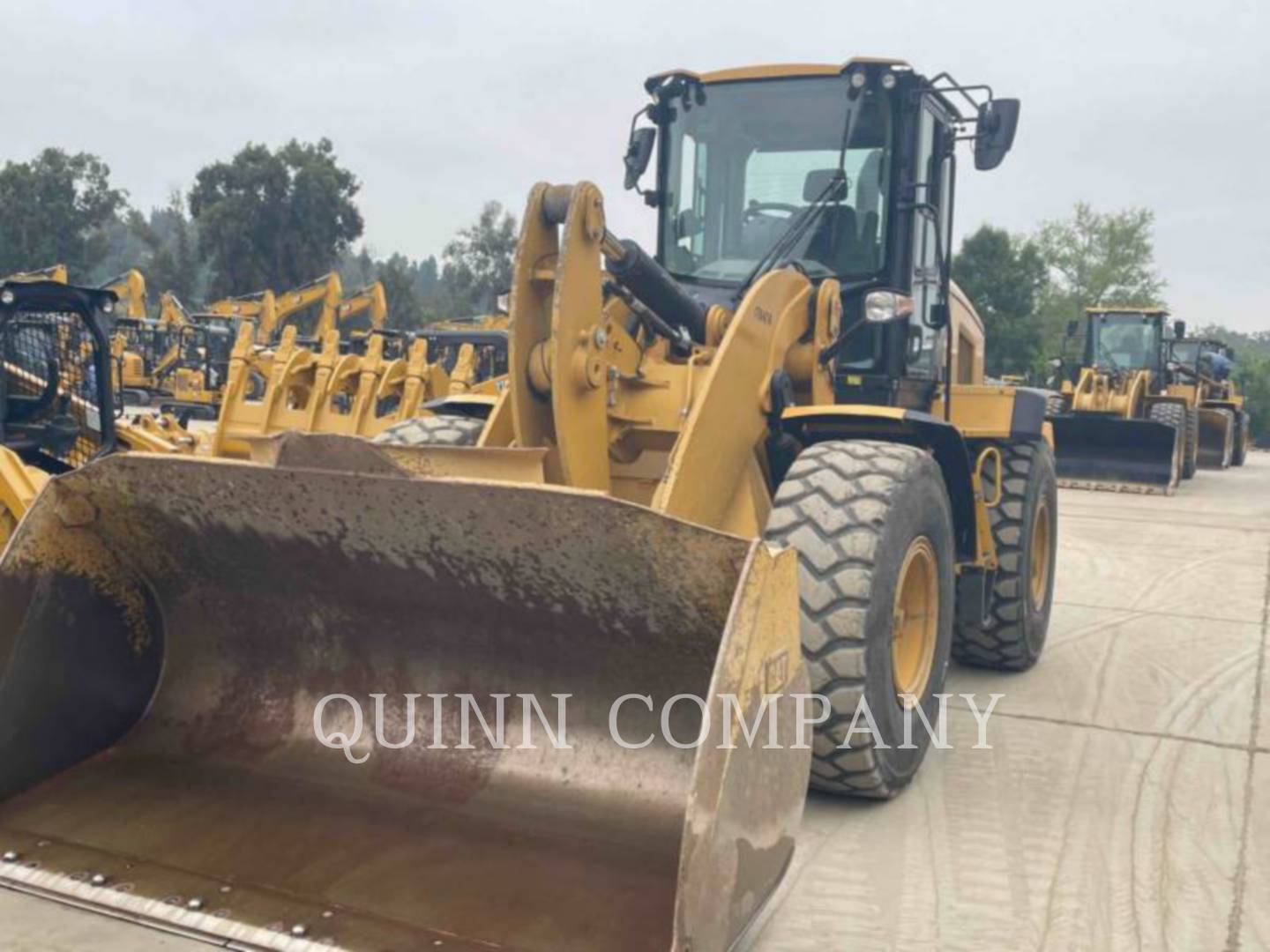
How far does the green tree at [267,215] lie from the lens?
44.2m

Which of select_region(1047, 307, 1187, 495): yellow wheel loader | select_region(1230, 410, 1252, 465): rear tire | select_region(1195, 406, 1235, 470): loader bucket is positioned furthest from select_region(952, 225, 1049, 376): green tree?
select_region(1047, 307, 1187, 495): yellow wheel loader

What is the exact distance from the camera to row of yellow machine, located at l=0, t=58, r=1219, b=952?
283 centimetres

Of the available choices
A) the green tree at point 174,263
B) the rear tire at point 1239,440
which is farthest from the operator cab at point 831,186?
the green tree at point 174,263

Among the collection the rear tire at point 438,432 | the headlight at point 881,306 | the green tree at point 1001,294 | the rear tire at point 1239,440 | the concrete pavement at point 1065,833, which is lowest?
the concrete pavement at point 1065,833

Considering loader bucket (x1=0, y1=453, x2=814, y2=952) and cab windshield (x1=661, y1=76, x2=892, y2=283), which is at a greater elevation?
cab windshield (x1=661, y1=76, x2=892, y2=283)

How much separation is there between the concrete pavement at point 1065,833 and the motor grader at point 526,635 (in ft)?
0.62

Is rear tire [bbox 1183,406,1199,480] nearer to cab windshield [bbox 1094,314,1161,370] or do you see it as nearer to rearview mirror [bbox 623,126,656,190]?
cab windshield [bbox 1094,314,1161,370]

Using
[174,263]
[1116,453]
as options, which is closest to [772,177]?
[1116,453]

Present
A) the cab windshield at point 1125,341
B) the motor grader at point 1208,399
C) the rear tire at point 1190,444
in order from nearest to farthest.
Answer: the rear tire at point 1190,444, the cab windshield at point 1125,341, the motor grader at point 1208,399

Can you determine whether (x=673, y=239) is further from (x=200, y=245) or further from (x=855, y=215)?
(x=200, y=245)

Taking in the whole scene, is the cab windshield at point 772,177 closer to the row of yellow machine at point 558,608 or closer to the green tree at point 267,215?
the row of yellow machine at point 558,608

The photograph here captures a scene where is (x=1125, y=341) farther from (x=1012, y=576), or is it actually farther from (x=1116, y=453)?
(x=1012, y=576)

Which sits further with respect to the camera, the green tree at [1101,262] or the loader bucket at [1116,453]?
the green tree at [1101,262]

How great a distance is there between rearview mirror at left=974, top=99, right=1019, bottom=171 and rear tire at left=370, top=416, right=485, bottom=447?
2.42m
